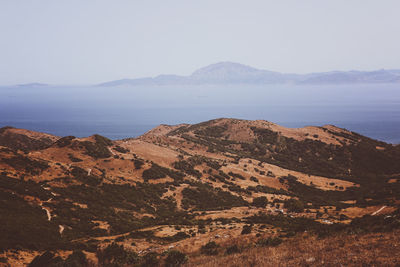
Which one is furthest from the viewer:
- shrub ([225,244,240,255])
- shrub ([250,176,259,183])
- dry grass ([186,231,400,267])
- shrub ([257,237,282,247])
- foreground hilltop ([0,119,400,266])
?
shrub ([250,176,259,183])

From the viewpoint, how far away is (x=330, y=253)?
37.7 feet

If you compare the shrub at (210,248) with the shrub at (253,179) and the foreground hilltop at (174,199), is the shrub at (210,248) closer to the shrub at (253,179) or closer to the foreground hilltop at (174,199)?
the foreground hilltop at (174,199)

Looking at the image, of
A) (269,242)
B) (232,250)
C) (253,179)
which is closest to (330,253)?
(269,242)

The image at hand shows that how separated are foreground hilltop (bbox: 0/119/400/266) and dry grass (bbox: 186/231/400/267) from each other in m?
1.21

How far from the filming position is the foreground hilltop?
17375mm

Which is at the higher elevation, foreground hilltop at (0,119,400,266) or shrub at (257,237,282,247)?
shrub at (257,237,282,247)

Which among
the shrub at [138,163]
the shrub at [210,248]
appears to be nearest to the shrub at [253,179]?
the shrub at [138,163]

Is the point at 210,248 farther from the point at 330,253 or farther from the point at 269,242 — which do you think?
the point at 330,253

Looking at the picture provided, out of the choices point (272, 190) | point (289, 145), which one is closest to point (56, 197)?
point (272, 190)

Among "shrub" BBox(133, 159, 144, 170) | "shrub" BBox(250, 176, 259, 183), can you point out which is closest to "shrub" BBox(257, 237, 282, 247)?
"shrub" BBox(133, 159, 144, 170)

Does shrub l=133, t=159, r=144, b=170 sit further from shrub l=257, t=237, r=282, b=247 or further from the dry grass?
the dry grass

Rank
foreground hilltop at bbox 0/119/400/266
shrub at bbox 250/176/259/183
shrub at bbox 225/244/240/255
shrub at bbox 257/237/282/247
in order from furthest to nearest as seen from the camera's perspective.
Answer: shrub at bbox 250/176/259/183, foreground hilltop at bbox 0/119/400/266, shrub at bbox 257/237/282/247, shrub at bbox 225/244/240/255

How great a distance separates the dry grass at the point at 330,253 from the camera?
10.1 m

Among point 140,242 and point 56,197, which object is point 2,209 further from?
point 140,242
